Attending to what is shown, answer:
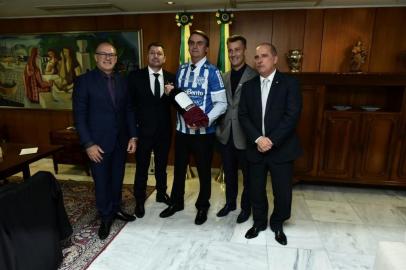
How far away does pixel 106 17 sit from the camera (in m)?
4.19

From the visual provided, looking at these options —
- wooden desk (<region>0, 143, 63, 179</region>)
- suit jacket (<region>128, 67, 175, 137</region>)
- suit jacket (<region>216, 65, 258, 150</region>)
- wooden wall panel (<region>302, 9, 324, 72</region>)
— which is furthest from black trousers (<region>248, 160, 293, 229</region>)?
wooden wall panel (<region>302, 9, 324, 72</region>)

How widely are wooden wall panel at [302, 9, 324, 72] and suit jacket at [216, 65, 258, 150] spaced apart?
1630 mm

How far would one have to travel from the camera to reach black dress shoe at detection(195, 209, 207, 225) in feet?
8.75

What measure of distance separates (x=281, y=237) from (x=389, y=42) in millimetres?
2907

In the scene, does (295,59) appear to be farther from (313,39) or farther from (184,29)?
(184,29)

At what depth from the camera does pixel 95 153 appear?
7.59ft

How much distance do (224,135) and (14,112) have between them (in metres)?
3.99

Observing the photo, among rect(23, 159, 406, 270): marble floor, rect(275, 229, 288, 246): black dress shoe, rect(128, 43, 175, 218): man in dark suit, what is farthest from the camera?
rect(128, 43, 175, 218): man in dark suit

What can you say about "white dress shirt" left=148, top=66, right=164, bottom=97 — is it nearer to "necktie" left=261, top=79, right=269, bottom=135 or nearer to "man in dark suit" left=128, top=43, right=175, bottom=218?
"man in dark suit" left=128, top=43, right=175, bottom=218

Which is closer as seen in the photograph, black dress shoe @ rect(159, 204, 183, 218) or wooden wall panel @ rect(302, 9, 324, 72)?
black dress shoe @ rect(159, 204, 183, 218)

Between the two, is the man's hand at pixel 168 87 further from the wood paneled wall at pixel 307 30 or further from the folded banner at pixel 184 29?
the wood paneled wall at pixel 307 30

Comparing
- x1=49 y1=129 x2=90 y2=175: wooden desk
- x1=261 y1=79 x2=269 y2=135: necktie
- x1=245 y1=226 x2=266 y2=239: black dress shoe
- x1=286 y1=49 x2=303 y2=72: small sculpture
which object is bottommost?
x1=245 y1=226 x2=266 y2=239: black dress shoe

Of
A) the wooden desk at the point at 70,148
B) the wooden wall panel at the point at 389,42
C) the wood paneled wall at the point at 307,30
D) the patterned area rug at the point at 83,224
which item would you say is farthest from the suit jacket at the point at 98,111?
the wooden wall panel at the point at 389,42

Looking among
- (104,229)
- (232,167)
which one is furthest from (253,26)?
(104,229)
